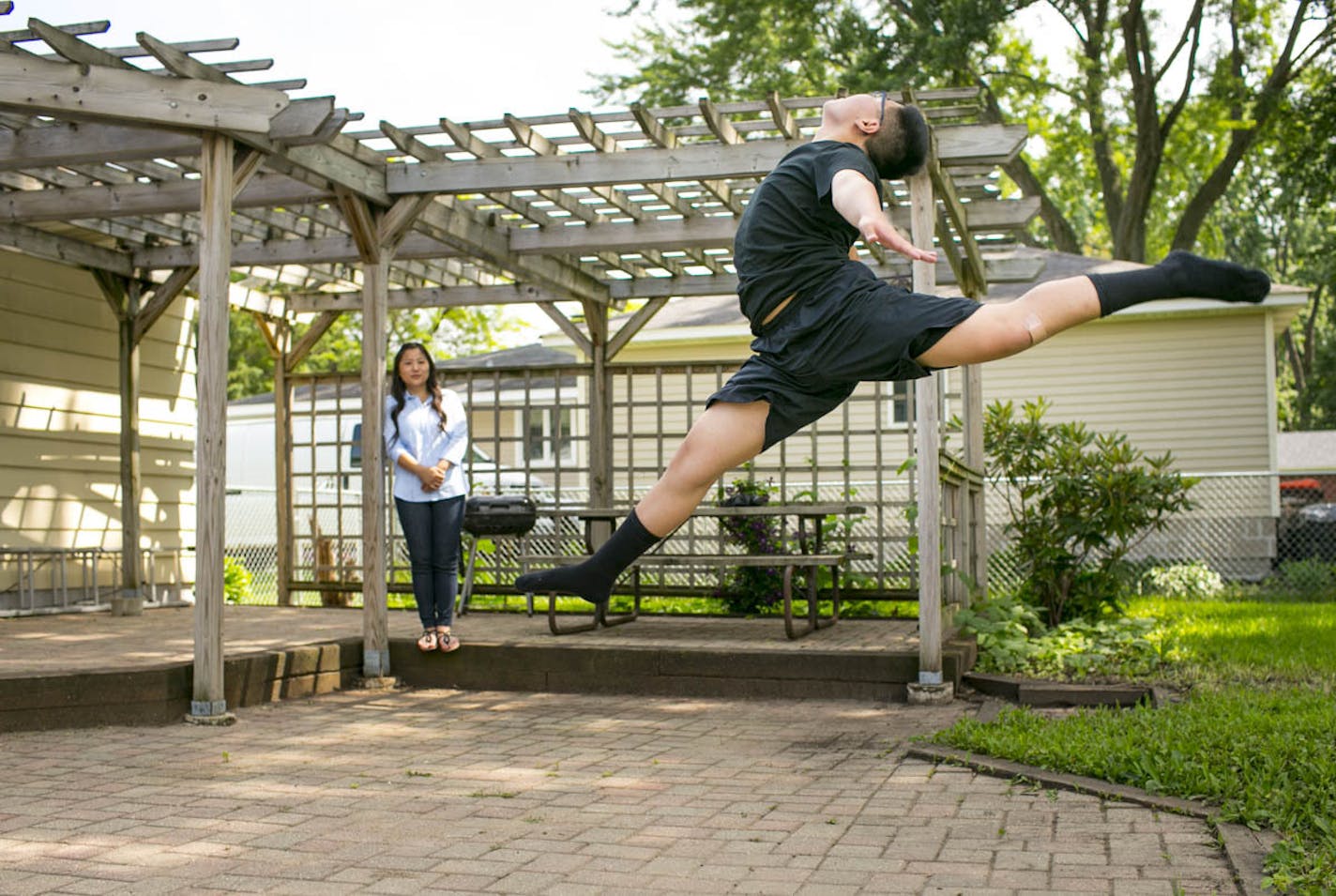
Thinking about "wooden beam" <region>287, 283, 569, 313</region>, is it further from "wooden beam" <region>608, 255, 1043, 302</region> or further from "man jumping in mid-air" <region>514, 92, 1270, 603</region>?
"man jumping in mid-air" <region>514, 92, 1270, 603</region>

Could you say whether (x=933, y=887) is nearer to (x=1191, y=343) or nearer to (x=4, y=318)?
(x=4, y=318)

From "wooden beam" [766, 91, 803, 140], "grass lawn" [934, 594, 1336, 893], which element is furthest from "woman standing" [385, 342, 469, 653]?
"grass lawn" [934, 594, 1336, 893]

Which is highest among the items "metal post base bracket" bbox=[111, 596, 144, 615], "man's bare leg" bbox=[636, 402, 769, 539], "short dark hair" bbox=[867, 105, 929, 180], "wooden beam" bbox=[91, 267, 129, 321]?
"wooden beam" bbox=[91, 267, 129, 321]

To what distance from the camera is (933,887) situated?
136 inches

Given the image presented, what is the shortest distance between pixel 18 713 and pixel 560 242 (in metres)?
4.64

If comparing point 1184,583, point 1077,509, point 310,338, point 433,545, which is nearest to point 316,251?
point 310,338

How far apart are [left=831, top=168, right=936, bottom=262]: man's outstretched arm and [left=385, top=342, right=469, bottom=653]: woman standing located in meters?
4.48

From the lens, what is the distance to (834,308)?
3400 mm

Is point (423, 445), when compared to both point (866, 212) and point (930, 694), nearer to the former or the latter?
point (930, 694)

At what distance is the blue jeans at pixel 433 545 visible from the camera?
7.46 meters

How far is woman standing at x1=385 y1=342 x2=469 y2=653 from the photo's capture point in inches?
293

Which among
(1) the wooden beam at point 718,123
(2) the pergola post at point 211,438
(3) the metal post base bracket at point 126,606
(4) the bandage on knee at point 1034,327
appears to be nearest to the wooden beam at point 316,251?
(3) the metal post base bracket at point 126,606

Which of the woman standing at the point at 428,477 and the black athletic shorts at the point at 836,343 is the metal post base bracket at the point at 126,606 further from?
the black athletic shorts at the point at 836,343

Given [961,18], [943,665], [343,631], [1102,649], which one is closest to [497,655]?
[343,631]
